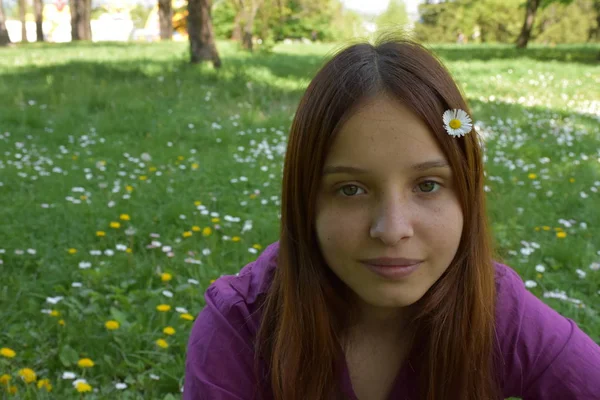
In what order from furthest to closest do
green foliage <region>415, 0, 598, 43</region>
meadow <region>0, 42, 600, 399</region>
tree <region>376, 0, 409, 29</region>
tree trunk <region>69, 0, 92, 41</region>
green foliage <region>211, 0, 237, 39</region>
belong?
green foliage <region>211, 0, 237, 39</region>
green foliage <region>415, 0, 598, 43</region>
tree trunk <region>69, 0, 92, 41</region>
meadow <region>0, 42, 600, 399</region>
tree <region>376, 0, 409, 29</region>

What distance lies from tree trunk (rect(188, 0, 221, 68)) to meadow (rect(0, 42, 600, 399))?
226cm

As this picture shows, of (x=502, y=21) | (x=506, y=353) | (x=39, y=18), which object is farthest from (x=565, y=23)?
(x=506, y=353)

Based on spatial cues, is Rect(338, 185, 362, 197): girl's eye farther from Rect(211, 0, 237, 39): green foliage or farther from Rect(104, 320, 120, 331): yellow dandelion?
Rect(211, 0, 237, 39): green foliage

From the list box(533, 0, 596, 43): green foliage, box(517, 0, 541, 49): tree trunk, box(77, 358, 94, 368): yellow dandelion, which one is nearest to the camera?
box(77, 358, 94, 368): yellow dandelion

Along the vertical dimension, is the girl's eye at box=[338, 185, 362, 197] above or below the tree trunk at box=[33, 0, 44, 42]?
above

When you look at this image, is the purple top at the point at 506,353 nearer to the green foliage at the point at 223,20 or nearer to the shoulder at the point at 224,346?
the shoulder at the point at 224,346

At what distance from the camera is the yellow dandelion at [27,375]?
236 centimetres

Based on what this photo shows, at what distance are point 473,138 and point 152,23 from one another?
8082 cm

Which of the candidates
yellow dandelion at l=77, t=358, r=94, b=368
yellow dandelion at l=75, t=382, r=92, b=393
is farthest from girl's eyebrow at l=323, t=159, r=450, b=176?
yellow dandelion at l=77, t=358, r=94, b=368

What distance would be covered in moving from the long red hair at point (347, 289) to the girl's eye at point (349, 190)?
0.06 m

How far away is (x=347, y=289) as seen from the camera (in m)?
1.56

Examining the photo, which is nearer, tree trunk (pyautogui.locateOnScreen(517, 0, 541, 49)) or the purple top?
the purple top

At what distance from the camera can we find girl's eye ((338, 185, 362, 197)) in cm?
134

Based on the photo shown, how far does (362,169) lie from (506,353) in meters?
0.57
